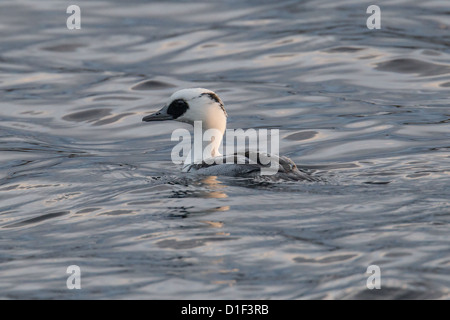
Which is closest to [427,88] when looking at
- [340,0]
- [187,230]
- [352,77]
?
[352,77]

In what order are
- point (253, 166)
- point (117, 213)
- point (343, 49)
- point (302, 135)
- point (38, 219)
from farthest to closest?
point (343, 49) → point (302, 135) → point (253, 166) → point (38, 219) → point (117, 213)

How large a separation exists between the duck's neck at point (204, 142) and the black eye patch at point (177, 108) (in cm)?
23

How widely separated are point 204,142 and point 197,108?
447 millimetres

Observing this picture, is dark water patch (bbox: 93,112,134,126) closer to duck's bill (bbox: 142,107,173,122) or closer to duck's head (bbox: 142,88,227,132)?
duck's bill (bbox: 142,107,173,122)

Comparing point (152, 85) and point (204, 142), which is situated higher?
point (152, 85)

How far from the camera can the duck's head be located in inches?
446

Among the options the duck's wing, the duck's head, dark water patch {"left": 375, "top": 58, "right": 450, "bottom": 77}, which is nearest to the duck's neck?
the duck's head

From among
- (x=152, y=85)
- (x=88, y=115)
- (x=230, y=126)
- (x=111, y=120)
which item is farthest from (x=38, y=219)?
(x=152, y=85)

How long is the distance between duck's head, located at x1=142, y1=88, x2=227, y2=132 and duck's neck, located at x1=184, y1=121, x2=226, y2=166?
0.13 ft

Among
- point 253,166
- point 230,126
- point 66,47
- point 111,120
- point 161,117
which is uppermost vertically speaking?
point 66,47

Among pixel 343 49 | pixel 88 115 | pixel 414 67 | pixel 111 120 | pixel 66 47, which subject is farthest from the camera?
pixel 66 47

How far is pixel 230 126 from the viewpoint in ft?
47.5

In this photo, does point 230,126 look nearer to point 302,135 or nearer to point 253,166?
point 302,135
